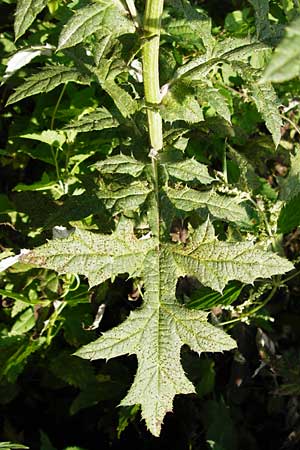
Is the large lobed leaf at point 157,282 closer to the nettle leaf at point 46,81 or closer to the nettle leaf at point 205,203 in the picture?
the nettle leaf at point 205,203

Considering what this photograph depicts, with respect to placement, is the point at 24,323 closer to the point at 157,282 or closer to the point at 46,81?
the point at 157,282

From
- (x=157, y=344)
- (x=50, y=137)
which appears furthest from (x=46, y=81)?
(x=157, y=344)

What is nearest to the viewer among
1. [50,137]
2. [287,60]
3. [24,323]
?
[287,60]

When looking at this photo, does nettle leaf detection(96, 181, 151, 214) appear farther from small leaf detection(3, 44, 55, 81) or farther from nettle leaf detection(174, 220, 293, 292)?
small leaf detection(3, 44, 55, 81)

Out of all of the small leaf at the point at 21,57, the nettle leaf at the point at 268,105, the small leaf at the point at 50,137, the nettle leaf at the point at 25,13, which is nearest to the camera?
the nettle leaf at the point at 25,13

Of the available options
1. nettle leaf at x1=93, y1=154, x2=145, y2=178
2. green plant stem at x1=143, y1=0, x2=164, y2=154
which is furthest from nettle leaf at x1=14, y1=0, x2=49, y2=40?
nettle leaf at x1=93, y1=154, x2=145, y2=178

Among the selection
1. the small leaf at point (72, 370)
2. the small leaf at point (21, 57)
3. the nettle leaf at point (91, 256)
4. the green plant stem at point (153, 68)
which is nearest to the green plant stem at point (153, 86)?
the green plant stem at point (153, 68)

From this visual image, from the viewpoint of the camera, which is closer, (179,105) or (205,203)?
(179,105)
